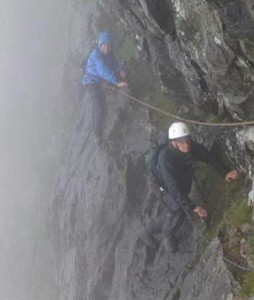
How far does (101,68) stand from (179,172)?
515 cm

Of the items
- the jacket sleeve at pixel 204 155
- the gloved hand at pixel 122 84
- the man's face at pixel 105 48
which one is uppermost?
the man's face at pixel 105 48

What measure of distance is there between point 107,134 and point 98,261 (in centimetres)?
384

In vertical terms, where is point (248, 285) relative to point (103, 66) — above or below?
below

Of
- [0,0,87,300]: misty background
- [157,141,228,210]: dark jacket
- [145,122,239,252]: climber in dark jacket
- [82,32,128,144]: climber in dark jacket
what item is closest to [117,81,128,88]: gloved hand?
[82,32,128,144]: climber in dark jacket

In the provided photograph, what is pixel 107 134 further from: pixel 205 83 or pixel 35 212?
pixel 35 212

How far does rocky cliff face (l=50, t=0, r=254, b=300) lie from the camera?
11547 millimetres

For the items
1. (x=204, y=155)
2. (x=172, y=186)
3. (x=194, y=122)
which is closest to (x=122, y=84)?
(x=194, y=122)

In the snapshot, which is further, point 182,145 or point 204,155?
point 204,155

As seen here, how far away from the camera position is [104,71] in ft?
53.9

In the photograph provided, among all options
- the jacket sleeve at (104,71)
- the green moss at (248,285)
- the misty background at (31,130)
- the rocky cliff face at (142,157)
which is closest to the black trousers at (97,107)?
the rocky cliff face at (142,157)

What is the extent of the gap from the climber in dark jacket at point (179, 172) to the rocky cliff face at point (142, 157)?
1.55ft

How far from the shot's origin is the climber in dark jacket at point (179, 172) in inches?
472

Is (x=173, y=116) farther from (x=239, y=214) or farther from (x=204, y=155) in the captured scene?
(x=239, y=214)

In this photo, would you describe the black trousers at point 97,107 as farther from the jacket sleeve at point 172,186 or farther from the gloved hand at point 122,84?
the jacket sleeve at point 172,186
